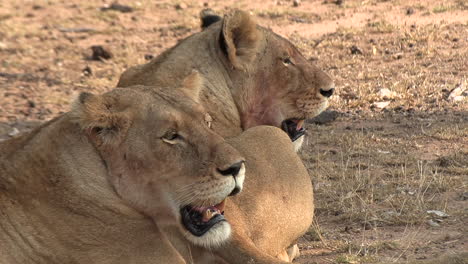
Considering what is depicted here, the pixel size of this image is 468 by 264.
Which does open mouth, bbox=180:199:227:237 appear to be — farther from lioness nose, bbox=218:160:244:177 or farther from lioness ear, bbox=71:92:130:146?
lioness ear, bbox=71:92:130:146

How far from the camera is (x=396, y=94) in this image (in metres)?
9.04

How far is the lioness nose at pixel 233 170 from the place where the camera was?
13.3 ft

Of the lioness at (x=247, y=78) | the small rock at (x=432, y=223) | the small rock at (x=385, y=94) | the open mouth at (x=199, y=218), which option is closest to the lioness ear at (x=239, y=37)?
the lioness at (x=247, y=78)

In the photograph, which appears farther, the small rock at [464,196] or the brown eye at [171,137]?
the small rock at [464,196]

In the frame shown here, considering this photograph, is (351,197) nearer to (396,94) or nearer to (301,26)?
(396,94)

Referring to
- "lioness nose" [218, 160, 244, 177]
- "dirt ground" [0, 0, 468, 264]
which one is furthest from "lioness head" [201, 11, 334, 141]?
"lioness nose" [218, 160, 244, 177]

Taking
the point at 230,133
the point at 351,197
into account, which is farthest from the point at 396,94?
the point at 230,133

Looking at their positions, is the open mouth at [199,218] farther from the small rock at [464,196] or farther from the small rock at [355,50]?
the small rock at [355,50]

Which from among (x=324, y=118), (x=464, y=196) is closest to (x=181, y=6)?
(x=324, y=118)

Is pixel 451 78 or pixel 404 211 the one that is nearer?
pixel 404 211

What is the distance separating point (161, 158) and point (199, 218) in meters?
0.33

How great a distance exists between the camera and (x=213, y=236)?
13.5ft

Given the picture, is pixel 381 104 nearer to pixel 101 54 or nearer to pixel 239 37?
pixel 239 37

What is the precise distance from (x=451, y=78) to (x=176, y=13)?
485 centimetres
